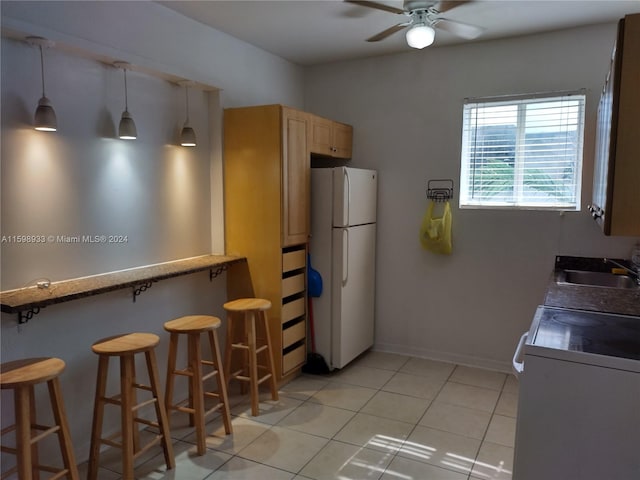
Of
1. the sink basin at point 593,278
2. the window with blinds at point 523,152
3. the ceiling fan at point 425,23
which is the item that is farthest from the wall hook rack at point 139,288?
the sink basin at point 593,278

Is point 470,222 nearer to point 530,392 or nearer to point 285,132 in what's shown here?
point 285,132

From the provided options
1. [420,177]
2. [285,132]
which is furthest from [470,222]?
[285,132]

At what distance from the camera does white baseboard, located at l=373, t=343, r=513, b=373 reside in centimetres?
384

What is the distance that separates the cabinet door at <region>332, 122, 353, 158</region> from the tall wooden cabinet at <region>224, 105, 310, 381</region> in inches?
20.0

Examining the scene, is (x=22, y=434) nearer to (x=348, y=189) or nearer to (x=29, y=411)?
(x=29, y=411)

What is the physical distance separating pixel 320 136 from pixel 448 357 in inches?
85.5

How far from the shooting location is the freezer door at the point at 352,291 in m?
3.63

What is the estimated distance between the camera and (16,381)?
184 cm

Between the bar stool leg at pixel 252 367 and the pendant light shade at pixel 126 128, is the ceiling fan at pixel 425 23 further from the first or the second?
the bar stool leg at pixel 252 367

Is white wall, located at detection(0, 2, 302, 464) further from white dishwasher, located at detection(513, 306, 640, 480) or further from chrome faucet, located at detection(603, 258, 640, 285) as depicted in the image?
chrome faucet, located at detection(603, 258, 640, 285)

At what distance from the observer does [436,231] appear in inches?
151

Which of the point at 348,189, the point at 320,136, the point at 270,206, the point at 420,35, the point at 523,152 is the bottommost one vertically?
the point at 270,206

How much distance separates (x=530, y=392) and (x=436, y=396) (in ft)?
5.75

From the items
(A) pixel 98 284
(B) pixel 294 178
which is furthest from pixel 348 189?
(A) pixel 98 284
